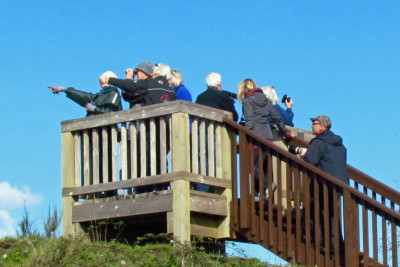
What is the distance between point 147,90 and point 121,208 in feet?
5.29

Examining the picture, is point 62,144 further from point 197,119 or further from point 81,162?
point 197,119

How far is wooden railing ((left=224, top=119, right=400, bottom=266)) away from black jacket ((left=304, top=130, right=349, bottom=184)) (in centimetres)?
22

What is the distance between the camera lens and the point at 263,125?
12391 mm

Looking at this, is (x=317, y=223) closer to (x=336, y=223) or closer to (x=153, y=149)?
(x=336, y=223)

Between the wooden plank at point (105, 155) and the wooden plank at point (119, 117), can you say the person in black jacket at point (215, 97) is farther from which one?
the wooden plank at point (105, 155)

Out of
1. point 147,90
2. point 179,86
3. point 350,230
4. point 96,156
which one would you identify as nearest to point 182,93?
point 179,86

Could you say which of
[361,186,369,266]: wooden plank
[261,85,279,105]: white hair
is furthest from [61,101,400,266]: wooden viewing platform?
[261,85,279,105]: white hair

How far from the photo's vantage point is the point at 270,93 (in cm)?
1341

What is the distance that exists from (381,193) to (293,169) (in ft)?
6.27

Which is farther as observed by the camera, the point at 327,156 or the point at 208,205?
the point at 327,156

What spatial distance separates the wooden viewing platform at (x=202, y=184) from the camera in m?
11.0

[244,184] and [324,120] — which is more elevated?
[324,120]

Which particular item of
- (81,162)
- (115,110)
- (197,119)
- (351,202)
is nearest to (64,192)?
(81,162)

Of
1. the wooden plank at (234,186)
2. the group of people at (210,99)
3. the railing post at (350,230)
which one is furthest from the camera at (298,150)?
the railing post at (350,230)
